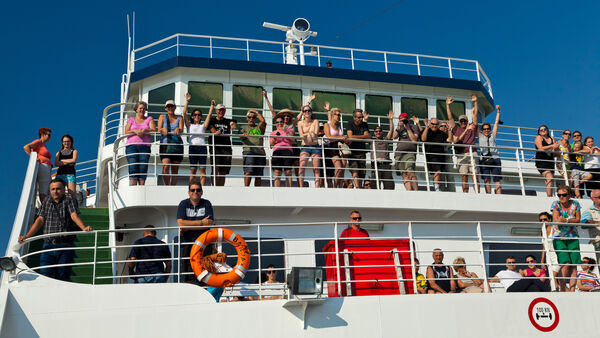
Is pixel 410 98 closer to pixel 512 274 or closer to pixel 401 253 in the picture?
pixel 512 274

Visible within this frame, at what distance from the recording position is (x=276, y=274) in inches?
384

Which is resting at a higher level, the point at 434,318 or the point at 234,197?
the point at 234,197

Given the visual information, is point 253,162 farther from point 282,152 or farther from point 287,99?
point 287,99

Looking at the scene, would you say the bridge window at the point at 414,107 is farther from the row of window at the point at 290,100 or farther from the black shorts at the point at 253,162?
the black shorts at the point at 253,162

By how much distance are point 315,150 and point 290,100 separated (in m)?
3.26

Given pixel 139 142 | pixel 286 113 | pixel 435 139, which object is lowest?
pixel 139 142

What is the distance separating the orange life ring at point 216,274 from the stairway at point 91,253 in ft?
6.55

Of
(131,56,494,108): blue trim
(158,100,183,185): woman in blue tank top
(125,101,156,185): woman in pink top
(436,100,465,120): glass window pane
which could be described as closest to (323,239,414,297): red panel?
(158,100,183,185): woman in blue tank top

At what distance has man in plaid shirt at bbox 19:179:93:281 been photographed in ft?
25.2

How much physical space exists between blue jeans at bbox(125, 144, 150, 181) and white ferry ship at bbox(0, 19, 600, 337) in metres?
0.23

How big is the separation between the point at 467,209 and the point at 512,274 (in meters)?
1.77

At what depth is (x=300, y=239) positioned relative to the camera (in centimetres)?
794

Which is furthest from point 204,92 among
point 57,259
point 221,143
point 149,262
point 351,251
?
point 351,251

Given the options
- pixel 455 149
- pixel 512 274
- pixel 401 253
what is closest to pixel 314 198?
pixel 401 253
